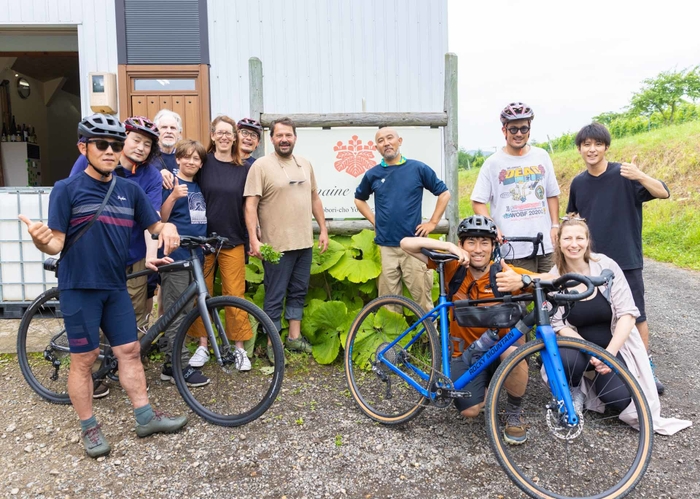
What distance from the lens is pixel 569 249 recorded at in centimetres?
329

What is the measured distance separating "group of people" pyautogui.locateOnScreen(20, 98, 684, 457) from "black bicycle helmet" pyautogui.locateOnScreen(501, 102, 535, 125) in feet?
0.04

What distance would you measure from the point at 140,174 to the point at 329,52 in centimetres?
554

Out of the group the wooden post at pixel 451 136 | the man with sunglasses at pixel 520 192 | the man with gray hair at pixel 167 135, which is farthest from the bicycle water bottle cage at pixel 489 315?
the man with gray hair at pixel 167 135

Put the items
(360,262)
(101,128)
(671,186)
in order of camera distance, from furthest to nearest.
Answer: (671,186)
(360,262)
(101,128)

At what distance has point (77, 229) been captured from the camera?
2881 millimetres

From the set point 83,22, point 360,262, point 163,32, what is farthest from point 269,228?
point 83,22

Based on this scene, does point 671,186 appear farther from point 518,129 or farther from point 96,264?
point 96,264

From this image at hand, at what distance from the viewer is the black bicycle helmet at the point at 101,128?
→ 2.82 m

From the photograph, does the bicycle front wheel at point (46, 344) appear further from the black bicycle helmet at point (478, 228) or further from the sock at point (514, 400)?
the sock at point (514, 400)

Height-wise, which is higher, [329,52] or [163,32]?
[163,32]

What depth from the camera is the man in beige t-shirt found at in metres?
3.98

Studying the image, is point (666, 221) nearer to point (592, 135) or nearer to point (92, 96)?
point (592, 135)

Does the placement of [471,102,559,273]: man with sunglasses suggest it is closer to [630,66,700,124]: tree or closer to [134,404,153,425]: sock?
[134,404,153,425]: sock

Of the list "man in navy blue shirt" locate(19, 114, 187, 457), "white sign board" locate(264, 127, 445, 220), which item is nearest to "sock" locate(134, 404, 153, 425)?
"man in navy blue shirt" locate(19, 114, 187, 457)
